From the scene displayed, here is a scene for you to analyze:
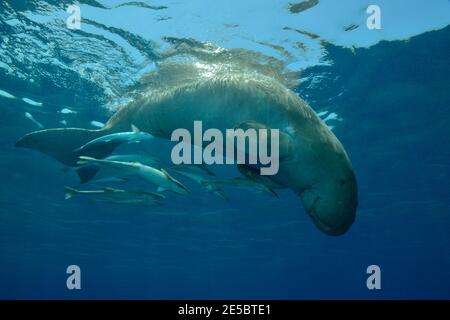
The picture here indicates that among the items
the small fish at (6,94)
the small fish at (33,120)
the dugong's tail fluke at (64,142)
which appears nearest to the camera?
the dugong's tail fluke at (64,142)

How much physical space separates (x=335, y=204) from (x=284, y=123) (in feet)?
4.16

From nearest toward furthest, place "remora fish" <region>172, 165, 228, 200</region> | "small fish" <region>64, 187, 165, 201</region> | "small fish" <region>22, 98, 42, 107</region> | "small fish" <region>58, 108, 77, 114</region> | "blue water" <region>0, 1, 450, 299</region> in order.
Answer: "remora fish" <region>172, 165, 228, 200</region>, "small fish" <region>64, 187, 165, 201</region>, "blue water" <region>0, 1, 450, 299</region>, "small fish" <region>22, 98, 42, 107</region>, "small fish" <region>58, 108, 77, 114</region>

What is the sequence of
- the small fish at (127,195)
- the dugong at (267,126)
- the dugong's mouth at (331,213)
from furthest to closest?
1. the small fish at (127,195)
2. the dugong at (267,126)
3. the dugong's mouth at (331,213)

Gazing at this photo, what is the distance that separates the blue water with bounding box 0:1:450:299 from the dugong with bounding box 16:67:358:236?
4637mm

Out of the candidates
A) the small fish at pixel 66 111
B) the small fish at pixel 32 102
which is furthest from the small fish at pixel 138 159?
the small fish at pixel 32 102

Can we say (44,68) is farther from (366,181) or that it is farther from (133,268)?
(133,268)

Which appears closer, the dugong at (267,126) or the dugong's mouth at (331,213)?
the dugong's mouth at (331,213)

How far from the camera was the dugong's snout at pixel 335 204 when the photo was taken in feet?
13.7

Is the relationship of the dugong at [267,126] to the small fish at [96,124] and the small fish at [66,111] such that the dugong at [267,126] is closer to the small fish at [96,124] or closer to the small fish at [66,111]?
the small fish at [66,111]

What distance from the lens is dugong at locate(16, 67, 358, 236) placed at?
428cm

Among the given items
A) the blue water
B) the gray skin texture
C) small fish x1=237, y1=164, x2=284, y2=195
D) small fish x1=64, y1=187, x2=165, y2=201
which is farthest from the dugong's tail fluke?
the blue water

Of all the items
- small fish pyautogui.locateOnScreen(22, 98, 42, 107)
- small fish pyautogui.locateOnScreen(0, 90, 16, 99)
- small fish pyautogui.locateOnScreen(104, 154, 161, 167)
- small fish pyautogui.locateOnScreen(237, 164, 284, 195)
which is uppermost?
small fish pyautogui.locateOnScreen(0, 90, 16, 99)

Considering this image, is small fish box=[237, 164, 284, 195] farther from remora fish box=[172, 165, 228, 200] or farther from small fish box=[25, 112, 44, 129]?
small fish box=[25, 112, 44, 129]
